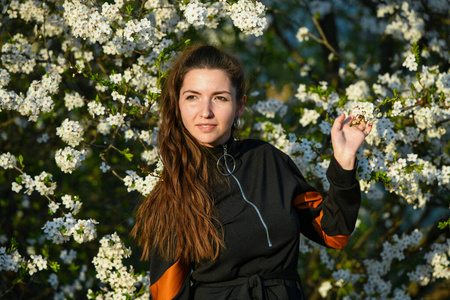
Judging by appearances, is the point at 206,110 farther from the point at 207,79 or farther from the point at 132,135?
the point at 132,135

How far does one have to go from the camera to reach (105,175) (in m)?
4.43

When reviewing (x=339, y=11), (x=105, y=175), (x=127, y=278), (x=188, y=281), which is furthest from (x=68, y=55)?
(x=339, y=11)

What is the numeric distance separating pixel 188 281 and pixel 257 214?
16.2 inches

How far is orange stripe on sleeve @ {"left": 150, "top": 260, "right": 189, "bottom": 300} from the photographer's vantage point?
87.8 inches

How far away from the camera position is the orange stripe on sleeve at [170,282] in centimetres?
223

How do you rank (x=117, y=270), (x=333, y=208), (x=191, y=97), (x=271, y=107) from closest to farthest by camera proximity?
1. (x=333, y=208)
2. (x=191, y=97)
3. (x=117, y=270)
4. (x=271, y=107)

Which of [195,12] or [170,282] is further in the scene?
[195,12]

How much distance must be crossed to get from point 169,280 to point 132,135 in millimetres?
1311

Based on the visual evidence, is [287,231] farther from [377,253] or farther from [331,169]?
[377,253]

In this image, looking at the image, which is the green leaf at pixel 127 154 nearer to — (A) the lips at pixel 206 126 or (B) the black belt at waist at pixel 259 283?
(A) the lips at pixel 206 126

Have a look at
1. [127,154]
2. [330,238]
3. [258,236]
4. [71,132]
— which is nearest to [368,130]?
[330,238]

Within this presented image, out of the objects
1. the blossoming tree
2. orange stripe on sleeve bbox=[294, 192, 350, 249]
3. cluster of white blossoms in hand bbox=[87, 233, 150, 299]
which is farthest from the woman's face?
cluster of white blossoms in hand bbox=[87, 233, 150, 299]

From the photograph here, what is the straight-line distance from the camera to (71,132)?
306 cm

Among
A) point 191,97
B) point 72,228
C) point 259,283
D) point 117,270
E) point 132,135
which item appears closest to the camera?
point 259,283
